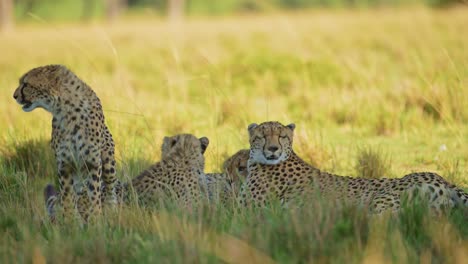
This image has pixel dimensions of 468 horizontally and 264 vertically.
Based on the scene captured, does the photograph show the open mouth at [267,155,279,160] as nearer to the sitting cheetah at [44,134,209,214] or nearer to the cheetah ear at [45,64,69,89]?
the sitting cheetah at [44,134,209,214]

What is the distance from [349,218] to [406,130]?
3461mm

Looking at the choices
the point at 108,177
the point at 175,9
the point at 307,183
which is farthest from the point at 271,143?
the point at 175,9

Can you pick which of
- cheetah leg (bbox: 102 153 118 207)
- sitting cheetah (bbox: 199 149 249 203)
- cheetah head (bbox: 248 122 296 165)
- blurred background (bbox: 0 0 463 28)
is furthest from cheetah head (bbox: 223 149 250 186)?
blurred background (bbox: 0 0 463 28)

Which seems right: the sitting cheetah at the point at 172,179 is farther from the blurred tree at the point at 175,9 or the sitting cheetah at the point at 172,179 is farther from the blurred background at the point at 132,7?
the blurred background at the point at 132,7

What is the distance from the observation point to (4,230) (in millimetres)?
4164

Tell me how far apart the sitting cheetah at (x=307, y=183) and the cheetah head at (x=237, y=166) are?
0.92 feet

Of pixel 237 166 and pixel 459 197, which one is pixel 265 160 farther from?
pixel 459 197

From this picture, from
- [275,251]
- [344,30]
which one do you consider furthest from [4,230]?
[344,30]

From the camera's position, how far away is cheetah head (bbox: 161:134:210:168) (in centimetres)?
486

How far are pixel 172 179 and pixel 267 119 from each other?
6.47 feet

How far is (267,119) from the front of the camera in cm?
650

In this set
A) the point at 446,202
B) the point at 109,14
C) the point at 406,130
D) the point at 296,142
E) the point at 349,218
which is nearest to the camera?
the point at 349,218

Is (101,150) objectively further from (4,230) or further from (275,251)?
(275,251)

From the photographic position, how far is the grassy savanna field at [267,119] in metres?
3.40
